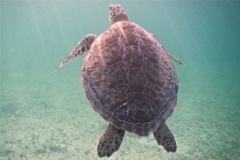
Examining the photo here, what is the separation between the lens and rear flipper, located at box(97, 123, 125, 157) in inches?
129

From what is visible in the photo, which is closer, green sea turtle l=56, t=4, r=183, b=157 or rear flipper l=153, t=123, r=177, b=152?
green sea turtle l=56, t=4, r=183, b=157

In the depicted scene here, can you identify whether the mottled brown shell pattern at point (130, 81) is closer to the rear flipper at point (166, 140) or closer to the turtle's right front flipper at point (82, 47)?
the rear flipper at point (166, 140)

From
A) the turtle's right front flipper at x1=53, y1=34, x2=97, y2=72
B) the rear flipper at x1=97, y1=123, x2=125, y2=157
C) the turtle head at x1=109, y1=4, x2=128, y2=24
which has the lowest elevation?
the rear flipper at x1=97, y1=123, x2=125, y2=157

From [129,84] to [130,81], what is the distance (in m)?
0.04

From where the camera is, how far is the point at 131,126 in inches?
117

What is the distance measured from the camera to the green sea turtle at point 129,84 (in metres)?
3.01

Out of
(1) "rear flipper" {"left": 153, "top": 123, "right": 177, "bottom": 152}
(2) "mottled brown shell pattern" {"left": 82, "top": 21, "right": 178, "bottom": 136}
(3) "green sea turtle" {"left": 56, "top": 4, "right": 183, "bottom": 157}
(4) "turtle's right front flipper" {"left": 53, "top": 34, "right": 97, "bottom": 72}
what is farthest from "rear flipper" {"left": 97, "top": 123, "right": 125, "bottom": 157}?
(4) "turtle's right front flipper" {"left": 53, "top": 34, "right": 97, "bottom": 72}

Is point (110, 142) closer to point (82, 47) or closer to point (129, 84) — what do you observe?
point (129, 84)

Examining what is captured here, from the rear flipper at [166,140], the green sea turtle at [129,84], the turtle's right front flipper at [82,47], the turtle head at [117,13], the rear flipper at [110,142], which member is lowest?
the rear flipper at [166,140]

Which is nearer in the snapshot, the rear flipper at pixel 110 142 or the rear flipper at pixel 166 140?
the rear flipper at pixel 110 142

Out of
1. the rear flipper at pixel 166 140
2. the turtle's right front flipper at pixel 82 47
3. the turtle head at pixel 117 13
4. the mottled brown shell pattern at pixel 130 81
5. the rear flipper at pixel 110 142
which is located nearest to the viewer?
the mottled brown shell pattern at pixel 130 81

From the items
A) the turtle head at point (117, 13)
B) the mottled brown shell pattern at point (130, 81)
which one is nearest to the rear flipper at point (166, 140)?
the mottled brown shell pattern at point (130, 81)

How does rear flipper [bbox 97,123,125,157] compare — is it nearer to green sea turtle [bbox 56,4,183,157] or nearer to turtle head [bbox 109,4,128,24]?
green sea turtle [bbox 56,4,183,157]

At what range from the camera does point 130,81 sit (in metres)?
3.07
